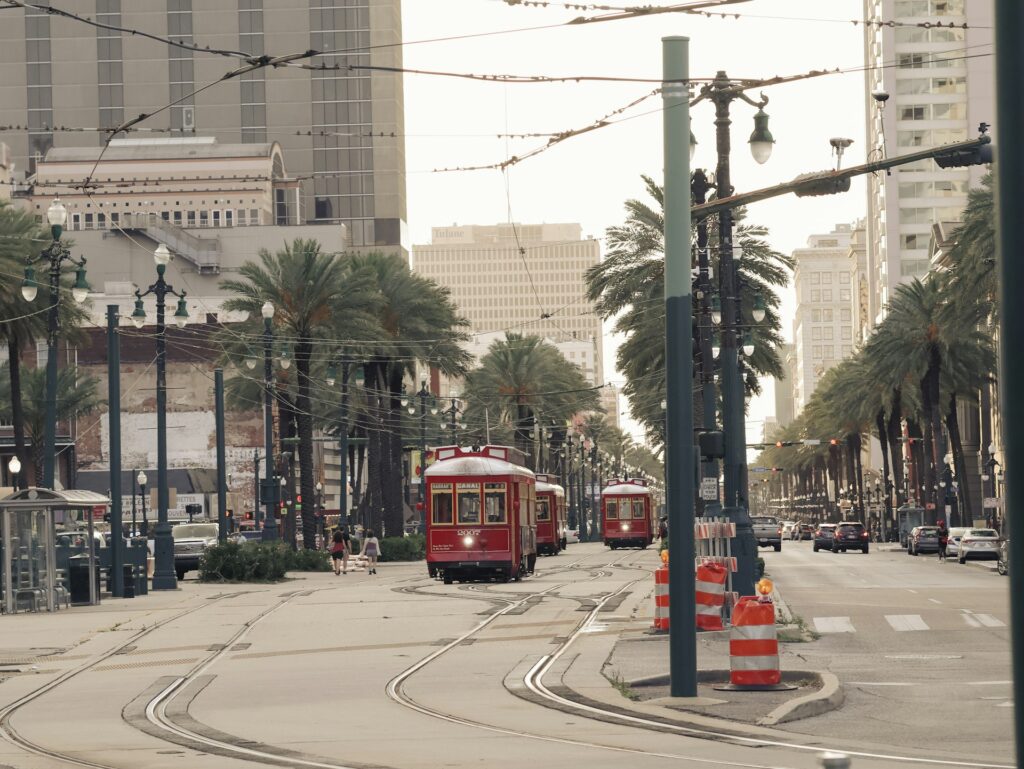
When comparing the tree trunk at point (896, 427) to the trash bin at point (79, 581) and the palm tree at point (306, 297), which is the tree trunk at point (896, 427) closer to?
the palm tree at point (306, 297)

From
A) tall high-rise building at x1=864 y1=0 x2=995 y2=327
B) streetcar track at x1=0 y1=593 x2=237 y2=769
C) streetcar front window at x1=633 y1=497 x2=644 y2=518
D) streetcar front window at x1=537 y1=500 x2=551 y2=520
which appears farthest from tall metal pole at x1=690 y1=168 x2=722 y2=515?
tall high-rise building at x1=864 y1=0 x2=995 y2=327

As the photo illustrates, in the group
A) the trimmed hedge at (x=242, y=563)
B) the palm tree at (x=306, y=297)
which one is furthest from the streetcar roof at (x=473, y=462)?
the palm tree at (x=306, y=297)

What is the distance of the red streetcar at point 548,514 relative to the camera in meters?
71.2

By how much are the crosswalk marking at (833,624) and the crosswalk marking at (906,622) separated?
69 centimetres

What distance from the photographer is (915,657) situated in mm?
21719

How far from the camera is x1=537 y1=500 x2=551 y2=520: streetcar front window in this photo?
238 ft

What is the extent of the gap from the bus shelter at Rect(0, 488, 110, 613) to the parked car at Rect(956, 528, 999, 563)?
36.3 metres

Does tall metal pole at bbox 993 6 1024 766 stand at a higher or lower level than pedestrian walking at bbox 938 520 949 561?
higher

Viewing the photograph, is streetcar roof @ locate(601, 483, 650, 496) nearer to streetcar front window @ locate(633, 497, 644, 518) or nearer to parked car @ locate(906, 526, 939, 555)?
streetcar front window @ locate(633, 497, 644, 518)

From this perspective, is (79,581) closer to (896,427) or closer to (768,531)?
(768,531)

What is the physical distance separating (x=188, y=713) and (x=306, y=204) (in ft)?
515

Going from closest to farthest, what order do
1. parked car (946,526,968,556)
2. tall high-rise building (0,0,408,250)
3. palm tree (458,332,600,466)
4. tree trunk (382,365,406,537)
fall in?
1. parked car (946,526,968,556)
2. tree trunk (382,365,406,537)
3. palm tree (458,332,600,466)
4. tall high-rise building (0,0,408,250)

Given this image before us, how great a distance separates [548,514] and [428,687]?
56.3 metres

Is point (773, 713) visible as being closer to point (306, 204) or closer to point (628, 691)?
point (628, 691)
